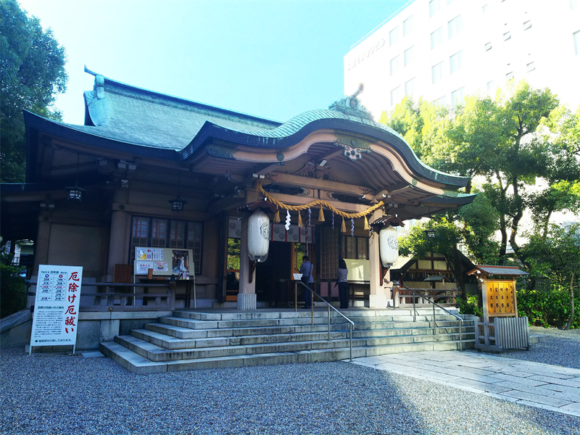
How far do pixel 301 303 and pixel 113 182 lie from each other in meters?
6.28

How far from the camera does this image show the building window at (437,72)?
33438mm

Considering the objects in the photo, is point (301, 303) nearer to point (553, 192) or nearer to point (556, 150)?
point (553, 192)

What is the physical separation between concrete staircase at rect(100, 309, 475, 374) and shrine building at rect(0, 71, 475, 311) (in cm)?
118

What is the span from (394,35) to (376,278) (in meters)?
33.8

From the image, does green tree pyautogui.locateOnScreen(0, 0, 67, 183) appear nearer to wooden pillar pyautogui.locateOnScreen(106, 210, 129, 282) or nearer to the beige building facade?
wooden pillar pyautogui.locateOnScreen(106, 210, 129, 282)

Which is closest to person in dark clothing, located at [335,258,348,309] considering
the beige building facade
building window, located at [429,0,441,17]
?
the beige building facade

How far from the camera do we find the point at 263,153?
9039mm

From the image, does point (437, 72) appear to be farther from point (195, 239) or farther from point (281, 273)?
point (195, 239)

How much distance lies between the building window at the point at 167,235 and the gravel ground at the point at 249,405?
4642mm

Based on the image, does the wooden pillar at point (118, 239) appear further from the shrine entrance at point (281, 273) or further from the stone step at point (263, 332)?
the shrine entrance at point (281, 273)

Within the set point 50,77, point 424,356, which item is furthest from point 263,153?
point 50,77

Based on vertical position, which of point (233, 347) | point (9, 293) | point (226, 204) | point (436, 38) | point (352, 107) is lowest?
point (233, 347)

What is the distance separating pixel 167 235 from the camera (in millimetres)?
11086

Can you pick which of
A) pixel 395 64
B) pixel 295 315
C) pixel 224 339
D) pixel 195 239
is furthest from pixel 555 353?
pixel 395 64
